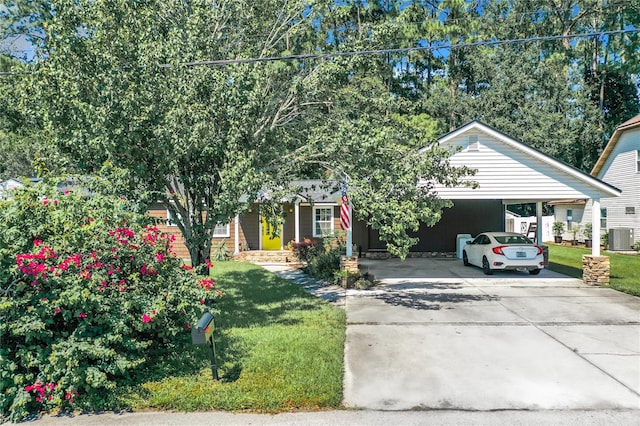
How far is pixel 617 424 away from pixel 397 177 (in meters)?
5.74

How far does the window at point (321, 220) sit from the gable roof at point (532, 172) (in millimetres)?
8760

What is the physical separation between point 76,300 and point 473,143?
12347 mm

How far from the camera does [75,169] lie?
8.85 metres

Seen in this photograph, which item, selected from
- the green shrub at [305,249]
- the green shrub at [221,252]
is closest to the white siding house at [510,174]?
the green shrub at [305,249]

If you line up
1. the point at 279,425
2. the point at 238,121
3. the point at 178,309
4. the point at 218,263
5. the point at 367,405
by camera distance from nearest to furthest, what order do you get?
the point at 279,425 → the point at 367,405 → the point at 178,309 → the point at 238,121 → the point at 218,263

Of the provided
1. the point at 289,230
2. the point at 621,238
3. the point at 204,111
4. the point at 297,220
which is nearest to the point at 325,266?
the point at 297,220

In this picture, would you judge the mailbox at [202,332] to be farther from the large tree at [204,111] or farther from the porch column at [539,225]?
the porch column at [539,225]

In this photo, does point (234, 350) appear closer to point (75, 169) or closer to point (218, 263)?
point (75, 169)

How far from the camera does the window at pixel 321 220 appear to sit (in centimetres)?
2211

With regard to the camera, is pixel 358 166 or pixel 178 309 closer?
pixel 178 309

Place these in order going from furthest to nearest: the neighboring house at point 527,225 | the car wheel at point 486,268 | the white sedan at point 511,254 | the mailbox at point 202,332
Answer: the neighboring house at point 527,225
the car wheel at point 486,268
the white sedan at point 511,254
the mailbox at point 202,332

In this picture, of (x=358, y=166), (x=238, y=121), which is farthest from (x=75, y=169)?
(x=358, y=166)

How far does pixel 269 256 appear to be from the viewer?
20000 millimetres

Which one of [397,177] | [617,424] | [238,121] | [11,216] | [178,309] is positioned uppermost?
[238,121]
